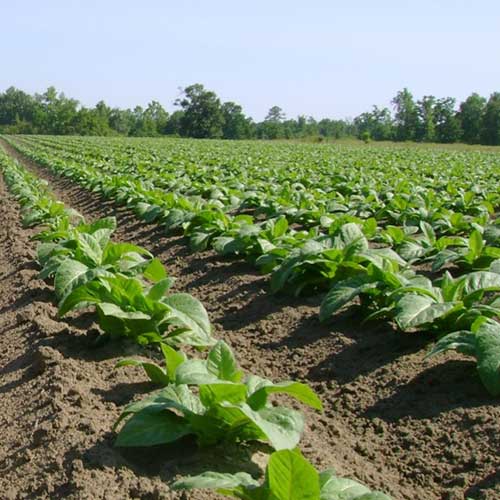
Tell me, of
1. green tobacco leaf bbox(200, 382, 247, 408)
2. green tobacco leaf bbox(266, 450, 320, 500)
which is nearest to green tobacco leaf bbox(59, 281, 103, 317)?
green tobacco leaf bbox(200, 382, 247, 408)

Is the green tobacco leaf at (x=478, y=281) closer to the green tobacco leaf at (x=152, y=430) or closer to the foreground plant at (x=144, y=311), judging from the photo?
the foreground plant at (x=144, y=311)

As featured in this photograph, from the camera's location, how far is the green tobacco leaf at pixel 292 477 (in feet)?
6.23

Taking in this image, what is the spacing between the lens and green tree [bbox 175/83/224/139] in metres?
90.8

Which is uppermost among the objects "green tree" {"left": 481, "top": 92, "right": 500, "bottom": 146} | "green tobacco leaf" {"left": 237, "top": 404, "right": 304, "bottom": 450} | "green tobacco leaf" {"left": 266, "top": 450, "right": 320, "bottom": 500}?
"green tree" {"left": 481, "top": 92, "right": 500, "bottom": 146}

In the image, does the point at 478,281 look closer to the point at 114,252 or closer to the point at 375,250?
the point at 375,250

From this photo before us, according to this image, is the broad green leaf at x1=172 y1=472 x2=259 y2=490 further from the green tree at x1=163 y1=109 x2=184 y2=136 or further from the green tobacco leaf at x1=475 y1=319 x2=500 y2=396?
the green tree at x1=163 y1=109 x2=184 y2=136

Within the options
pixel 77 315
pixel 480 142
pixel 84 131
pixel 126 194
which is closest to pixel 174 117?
pixel 84 131

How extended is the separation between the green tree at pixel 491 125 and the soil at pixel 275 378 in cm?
7630

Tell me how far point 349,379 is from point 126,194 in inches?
295

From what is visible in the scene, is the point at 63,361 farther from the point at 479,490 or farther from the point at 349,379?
the point at 479,490

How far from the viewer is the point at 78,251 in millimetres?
4867

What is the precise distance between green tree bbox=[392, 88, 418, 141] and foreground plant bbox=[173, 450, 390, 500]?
83.1 meters

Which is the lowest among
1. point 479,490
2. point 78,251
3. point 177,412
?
point 479,490

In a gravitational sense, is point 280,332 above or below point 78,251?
below
